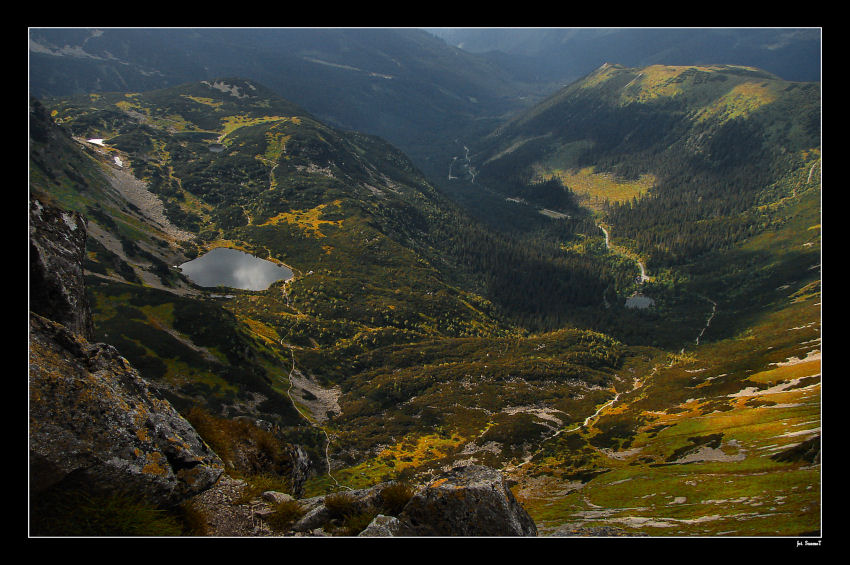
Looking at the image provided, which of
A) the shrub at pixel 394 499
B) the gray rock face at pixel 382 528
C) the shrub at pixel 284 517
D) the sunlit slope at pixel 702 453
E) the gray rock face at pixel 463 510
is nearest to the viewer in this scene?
the gray rock face at pixel 382 528

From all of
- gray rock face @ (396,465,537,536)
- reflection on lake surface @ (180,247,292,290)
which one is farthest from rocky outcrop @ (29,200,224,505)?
reflection on lake surface @ (180,247,292,290)

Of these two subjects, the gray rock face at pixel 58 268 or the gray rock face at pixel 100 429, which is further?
the gray rock face at pixel 58 268

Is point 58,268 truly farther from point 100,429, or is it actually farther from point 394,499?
point 394,499

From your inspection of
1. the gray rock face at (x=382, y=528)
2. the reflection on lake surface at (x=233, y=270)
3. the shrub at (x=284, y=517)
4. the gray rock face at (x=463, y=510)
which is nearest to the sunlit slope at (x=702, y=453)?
the gray rock face at (x=463, y=510)

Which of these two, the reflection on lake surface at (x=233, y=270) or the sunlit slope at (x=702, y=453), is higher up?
the reflection on lake surface at (x=233, y=270)

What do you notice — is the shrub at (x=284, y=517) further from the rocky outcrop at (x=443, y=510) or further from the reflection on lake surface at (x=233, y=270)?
the reflection on lake surface at (x=233, y=270)

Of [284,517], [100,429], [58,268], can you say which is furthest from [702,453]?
[58,268]
